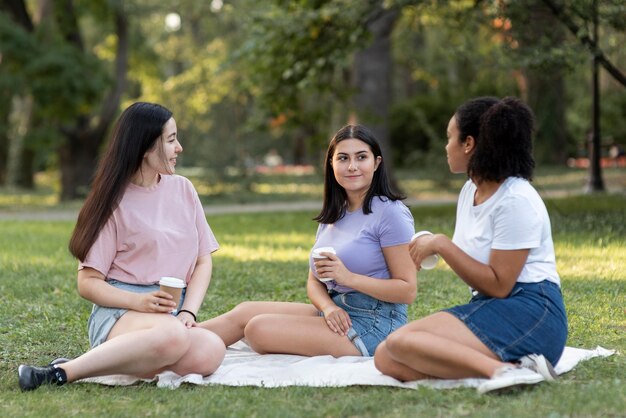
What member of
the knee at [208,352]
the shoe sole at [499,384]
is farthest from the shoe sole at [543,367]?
the knee at [208,352]

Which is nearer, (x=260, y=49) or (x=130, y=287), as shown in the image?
(x=130, y=287)

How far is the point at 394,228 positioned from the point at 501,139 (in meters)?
0.82

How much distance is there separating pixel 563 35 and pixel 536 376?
10.1m

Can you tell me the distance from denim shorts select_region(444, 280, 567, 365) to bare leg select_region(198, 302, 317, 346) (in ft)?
4.20

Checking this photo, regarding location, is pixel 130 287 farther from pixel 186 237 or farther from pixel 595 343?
pixel 595 343

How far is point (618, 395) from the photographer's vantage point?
414 cm

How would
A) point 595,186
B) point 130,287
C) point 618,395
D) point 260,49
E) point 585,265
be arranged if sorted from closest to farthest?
1. point 618,395
2. point 130,287
3. point 585,265
4. point 260,49
5. point 595,186

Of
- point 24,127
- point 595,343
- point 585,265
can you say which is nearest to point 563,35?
point 585,265

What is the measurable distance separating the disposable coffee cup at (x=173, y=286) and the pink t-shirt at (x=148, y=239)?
222mm

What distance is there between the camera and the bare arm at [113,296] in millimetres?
4781

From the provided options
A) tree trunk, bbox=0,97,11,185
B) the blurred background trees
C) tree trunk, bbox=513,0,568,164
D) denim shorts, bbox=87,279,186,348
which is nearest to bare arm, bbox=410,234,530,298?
denim shorts, bbox=87,279,186,348

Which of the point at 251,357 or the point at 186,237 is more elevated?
the point at 186,237

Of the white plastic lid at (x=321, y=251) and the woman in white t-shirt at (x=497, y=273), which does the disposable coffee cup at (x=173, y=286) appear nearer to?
the white plastic lid at (x=321, y=251)

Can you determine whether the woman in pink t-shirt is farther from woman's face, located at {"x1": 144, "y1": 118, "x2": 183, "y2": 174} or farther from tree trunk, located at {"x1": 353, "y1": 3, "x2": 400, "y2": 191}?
tree trunk, located at {"x1": 353, "y1": 3, "x2": 400, "y2": 191}
